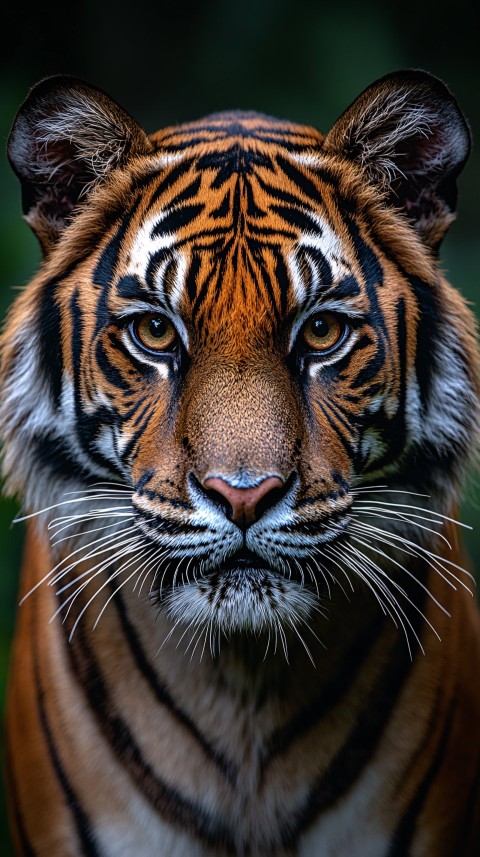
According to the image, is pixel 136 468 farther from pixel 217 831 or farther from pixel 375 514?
pixel 217 831

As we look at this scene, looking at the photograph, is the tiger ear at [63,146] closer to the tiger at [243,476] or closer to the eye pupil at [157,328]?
the tiger at [243,476]

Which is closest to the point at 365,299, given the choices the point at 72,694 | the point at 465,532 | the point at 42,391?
the point at 42,391

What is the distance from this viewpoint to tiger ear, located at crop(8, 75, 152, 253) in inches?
53.3

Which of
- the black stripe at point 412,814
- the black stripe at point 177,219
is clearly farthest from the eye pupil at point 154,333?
the black stripe at point 412,814

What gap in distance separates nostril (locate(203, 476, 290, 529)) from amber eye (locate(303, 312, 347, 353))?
221 millimetres

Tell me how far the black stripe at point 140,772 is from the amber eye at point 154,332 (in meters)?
0.50

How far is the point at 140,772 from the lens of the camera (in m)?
1.47

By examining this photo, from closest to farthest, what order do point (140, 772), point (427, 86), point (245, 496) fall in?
point (245, 496), point (427, 86), point (140, 772)

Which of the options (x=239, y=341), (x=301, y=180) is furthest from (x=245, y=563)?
(x=301, y=180)

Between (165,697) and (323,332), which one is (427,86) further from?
(165,697)

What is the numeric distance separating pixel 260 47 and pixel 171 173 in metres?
2.07

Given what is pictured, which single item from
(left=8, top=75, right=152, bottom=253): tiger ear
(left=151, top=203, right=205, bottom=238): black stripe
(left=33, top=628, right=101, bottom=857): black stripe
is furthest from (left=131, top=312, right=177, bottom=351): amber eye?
(left=33, top=628, right=101, bottom=857): black stripe

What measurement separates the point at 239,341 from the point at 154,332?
5.1 inches

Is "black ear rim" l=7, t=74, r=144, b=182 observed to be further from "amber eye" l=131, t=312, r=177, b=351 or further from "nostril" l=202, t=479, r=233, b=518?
"nostril" l=202, t=479, r=233, b=518
